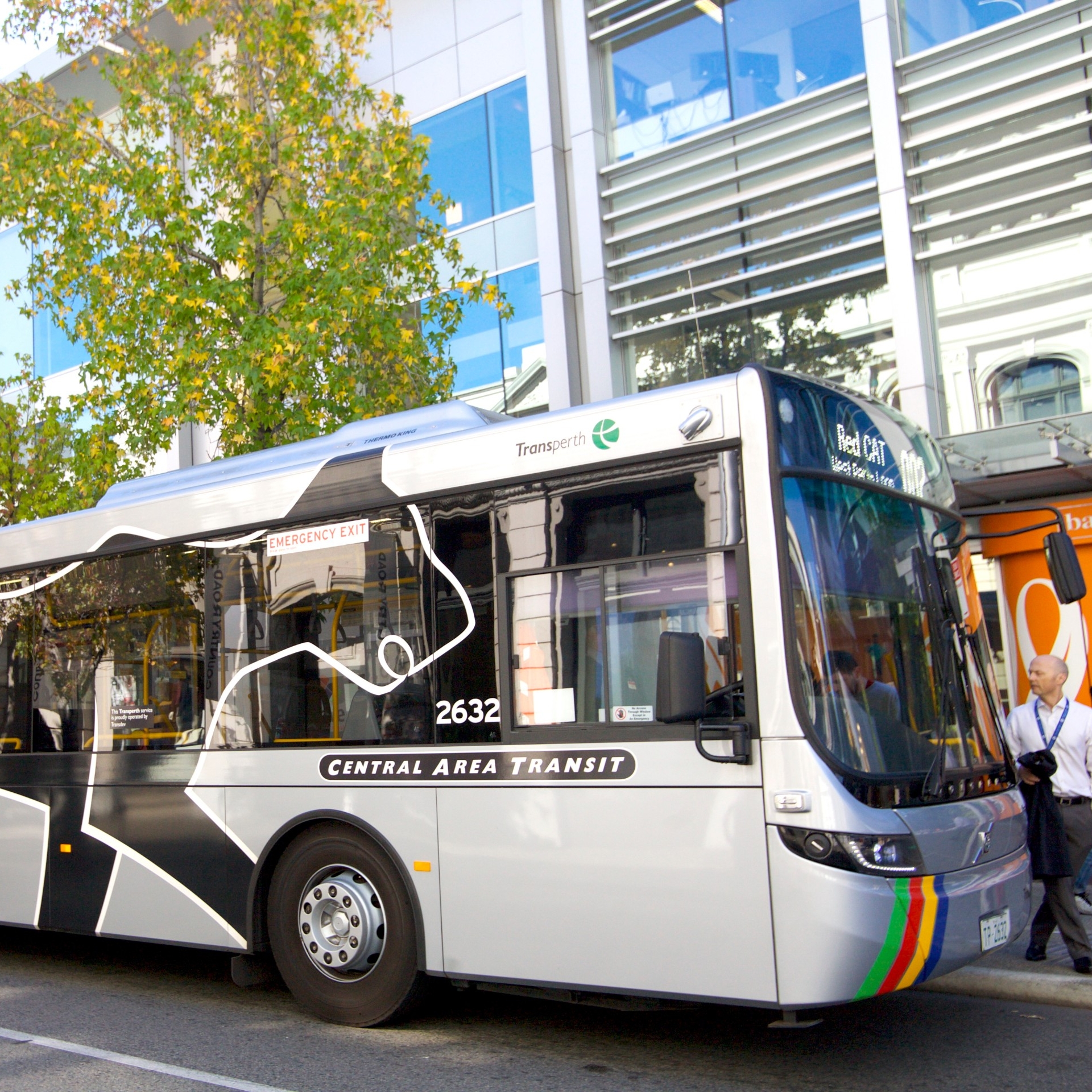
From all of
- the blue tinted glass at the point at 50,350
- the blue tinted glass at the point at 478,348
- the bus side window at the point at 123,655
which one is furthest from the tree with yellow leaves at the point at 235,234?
the blue tinted glass at the point at 50,350

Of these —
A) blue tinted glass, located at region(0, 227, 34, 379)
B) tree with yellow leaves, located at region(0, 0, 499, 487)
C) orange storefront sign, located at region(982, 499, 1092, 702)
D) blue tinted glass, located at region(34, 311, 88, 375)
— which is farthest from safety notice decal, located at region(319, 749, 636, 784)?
blue tinted glass, located at region(0, 227, 34, 379)

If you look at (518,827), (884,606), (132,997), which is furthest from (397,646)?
(132,997)

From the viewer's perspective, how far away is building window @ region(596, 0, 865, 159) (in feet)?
46.7

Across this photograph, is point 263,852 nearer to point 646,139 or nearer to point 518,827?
point 518,827

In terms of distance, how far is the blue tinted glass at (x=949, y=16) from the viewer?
12914mm

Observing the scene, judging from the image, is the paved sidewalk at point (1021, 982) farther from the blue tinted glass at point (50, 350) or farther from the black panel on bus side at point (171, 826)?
the blue tinted glass at point (50, 350)

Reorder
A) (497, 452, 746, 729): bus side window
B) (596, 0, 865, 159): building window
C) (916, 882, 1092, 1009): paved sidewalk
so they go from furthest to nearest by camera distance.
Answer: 1. (596, 0, 865, 159): building window
2. (916, 882, 1092, 1009): paved sidewalk
3. (497, 452, 746, 729): bus side window

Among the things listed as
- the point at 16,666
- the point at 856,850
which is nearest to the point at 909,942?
the point at 856,850

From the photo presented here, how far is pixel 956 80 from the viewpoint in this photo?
1312cm

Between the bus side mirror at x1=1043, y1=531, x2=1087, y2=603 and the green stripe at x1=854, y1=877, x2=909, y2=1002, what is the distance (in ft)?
5.62

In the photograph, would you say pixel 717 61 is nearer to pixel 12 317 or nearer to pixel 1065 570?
pixel 1065 570

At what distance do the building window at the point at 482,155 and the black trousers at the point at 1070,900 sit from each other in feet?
40.3

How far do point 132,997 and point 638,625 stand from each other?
4160mm

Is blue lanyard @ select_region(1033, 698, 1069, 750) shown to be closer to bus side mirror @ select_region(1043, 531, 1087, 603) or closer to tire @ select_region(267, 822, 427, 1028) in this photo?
bus side mirror @ select_region(1043, 531, 1087, 603)
